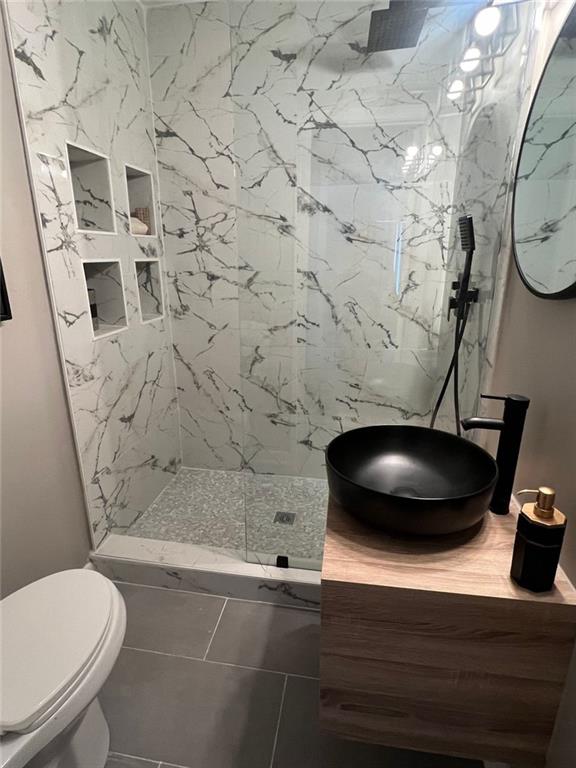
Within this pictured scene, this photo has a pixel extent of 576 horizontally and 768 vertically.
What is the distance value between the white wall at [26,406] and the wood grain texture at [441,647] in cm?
120

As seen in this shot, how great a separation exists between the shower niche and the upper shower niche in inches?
11.2

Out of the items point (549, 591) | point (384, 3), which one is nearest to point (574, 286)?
point (549, 591)

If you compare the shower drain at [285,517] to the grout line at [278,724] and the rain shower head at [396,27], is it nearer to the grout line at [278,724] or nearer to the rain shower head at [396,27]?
the grout line at [278,724]

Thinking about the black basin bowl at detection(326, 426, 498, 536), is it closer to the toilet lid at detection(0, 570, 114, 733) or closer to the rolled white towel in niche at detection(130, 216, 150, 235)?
the toilet lid at detection(0, 570, 114, 733)

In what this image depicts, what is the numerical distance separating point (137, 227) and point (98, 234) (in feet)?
1.19

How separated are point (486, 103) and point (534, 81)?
56cm

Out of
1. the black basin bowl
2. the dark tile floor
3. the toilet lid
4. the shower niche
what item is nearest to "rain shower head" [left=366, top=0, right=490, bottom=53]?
the shower niche

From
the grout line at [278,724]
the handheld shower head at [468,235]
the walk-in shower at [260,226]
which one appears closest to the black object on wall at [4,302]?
the walk-in shower at [260,226]

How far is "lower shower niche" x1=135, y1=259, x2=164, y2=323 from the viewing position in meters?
2.43

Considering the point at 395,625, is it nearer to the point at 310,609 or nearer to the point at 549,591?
the point at 549,591

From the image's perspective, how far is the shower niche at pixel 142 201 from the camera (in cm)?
229

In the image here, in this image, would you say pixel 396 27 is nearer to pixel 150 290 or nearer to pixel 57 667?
pixel 150 290

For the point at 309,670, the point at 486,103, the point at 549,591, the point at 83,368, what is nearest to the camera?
the point at 549,591

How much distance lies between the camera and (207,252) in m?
2.44
